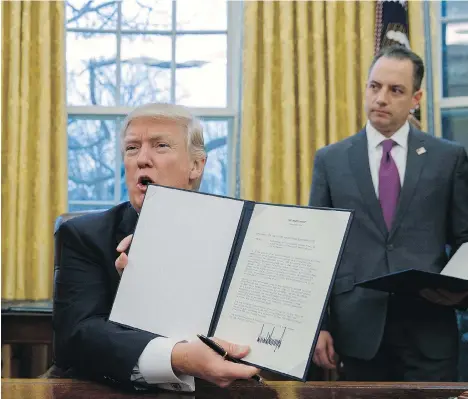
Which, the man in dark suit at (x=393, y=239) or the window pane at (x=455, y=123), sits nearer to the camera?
the man in dark suit at (x=393, y=239)

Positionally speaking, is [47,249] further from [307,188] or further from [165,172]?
[165,172]

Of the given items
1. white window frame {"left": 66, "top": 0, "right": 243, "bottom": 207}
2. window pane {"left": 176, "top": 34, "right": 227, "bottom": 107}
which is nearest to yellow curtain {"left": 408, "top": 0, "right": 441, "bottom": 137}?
white window frame {"left": 66, "top": 0, "right": 243, "bottom": 207}

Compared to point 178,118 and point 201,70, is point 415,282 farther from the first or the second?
point 201,70

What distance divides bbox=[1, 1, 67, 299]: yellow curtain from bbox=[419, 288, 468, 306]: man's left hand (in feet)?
8.04

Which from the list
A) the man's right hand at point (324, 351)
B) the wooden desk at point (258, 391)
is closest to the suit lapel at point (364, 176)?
the man's right hand at point (324, 351)

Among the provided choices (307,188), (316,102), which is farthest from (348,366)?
(316,102)

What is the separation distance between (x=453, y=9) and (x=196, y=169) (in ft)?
10.3

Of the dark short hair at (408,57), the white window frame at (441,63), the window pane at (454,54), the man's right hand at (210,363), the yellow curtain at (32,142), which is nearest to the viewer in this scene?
the man's right hand at (210,363)

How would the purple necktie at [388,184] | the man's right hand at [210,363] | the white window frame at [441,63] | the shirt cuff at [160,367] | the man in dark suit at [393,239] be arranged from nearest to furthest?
the man's right hand at [210,363], the shirt cuff at [160,367], the man in dark suit at [393,239], the purple necktie at [388,184], the white window frame at [441,63]

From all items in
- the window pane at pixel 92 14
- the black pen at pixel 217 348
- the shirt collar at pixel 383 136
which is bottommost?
the black pen at pixel 217 348

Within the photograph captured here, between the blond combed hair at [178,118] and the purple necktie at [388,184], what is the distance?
2.74ft

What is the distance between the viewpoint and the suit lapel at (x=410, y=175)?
7.34 feet

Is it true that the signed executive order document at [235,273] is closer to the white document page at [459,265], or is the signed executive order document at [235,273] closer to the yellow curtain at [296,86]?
the white document page at [459,265]

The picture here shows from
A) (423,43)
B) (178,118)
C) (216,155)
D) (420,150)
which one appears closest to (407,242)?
(420,150)
